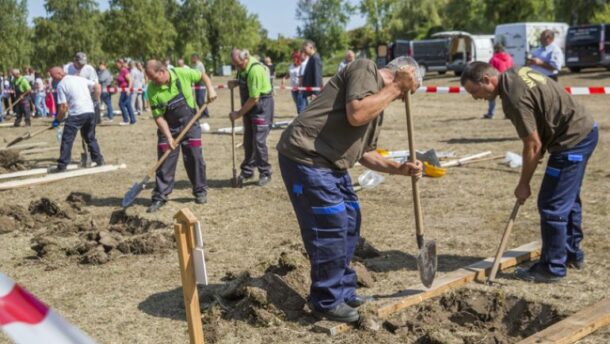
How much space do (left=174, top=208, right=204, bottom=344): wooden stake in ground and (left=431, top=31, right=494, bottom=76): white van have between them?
31.7 metres

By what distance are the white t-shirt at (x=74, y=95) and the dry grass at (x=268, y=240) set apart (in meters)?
1.18

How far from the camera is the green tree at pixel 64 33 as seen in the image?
149 ft

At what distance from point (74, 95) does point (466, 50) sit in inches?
1041

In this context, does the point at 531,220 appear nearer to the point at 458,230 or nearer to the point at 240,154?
the point at 458,230

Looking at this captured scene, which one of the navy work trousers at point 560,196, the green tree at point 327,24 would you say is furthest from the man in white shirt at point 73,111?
the green tree at point 327,24

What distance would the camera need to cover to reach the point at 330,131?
448 cm

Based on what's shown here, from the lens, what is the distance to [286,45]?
79062 mm

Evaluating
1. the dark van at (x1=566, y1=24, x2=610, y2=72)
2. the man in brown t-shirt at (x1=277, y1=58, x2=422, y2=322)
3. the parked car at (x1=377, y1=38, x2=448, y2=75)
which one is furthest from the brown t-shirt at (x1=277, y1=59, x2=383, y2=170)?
the parked car at (x1=377, y1=38, x2=448, y2=75)

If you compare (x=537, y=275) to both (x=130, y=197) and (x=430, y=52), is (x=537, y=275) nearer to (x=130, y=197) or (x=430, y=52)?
(x=130, y=197)

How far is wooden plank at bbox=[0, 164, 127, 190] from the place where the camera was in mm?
10719

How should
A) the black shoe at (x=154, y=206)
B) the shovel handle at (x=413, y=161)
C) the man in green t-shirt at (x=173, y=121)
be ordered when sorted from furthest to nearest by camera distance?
1. the black shoe at (x=154, y=206)
2. the man in green t-shirt at (x=173, y=121)
3. the shovel handle at (x=413, y=161)

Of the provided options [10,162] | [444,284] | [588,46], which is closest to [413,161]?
[444,284]

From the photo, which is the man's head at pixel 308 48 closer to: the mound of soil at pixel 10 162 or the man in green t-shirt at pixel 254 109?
the man in green t-shirt at pixel 254 109

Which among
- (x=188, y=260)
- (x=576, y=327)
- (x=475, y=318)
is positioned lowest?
(x=475, y=318)
